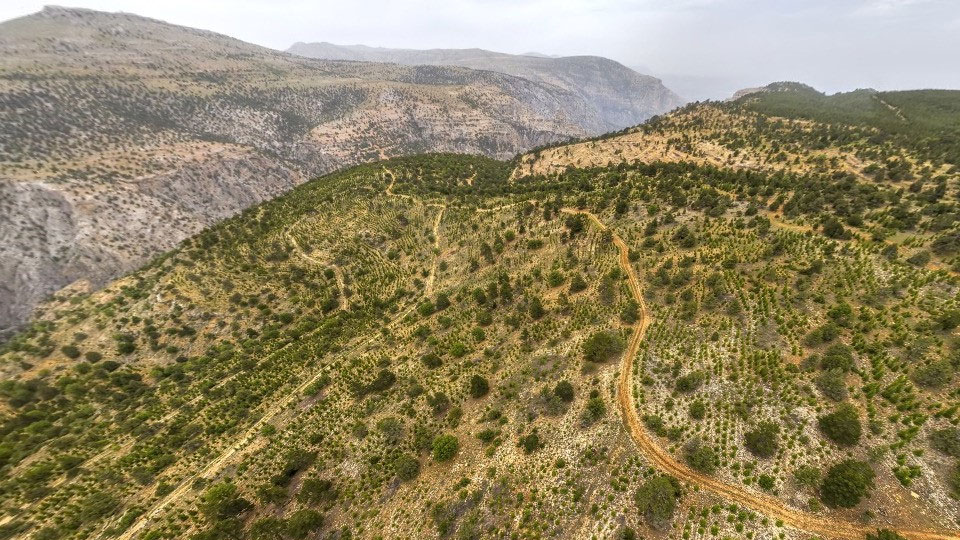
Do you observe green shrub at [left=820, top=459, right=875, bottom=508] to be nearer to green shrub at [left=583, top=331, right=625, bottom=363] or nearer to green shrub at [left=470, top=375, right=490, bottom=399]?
green shrub at [left=583, top=331, right=625, bottom=363]

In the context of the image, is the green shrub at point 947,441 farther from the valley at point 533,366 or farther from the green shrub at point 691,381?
the green shrub at point 691,381

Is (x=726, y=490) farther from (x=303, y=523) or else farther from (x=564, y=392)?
(x=303, y=523)

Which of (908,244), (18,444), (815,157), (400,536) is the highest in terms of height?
(815,157)

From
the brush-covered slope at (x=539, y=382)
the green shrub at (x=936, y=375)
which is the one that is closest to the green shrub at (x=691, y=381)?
the brush-covered slope at (x=539, y=382)

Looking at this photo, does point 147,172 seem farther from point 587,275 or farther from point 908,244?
Answer: point 908,244

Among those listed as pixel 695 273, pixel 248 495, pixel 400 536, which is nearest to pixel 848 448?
pixel 695 273

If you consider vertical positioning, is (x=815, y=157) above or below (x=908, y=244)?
above

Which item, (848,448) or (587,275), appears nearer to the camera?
(848,448)

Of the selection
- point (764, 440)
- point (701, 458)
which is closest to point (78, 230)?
point (701, 458)
